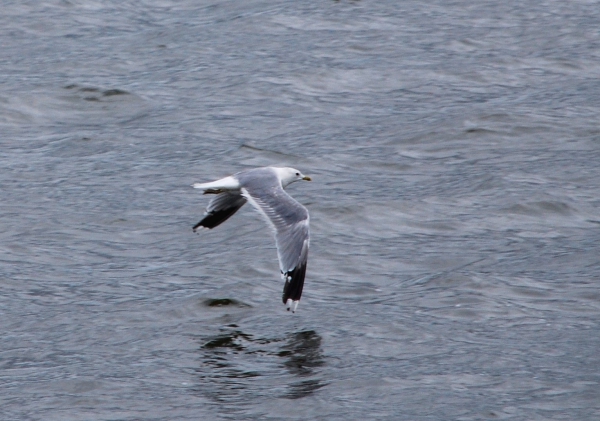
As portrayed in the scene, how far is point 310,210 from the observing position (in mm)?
12789

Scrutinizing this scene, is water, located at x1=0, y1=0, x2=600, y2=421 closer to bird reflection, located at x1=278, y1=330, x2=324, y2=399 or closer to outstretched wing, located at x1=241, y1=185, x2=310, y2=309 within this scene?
bird reflection, located at x1=278, y1=330, x2=324, y2=399

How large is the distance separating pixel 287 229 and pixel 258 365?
48.4 inches

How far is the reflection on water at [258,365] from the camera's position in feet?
27.5

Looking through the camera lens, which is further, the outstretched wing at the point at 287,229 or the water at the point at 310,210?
the outstretched wing at the point at 287,229

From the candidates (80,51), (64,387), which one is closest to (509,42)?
(80,51)

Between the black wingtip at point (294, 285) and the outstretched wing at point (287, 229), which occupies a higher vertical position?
the outstretched wing at point (287, 229)

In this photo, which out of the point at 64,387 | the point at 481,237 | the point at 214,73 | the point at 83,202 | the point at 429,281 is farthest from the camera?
the point at 214,73

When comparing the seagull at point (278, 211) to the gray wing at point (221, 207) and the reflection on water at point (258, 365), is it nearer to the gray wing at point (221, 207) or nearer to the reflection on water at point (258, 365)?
the gray wing at point (221, 207)

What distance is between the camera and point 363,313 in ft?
32.9

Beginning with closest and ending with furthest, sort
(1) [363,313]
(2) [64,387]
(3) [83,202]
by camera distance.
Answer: (2) [64,387] → (1) [363,313] → (3) [83,202]

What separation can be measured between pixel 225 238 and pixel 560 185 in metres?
4.03

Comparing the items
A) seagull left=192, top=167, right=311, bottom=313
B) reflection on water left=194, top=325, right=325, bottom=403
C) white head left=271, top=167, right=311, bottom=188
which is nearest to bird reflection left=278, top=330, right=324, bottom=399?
reflection on water left=194, top=325, right=325, bottom=403

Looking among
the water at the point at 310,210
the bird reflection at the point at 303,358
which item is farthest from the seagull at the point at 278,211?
the water at the point at 310,210

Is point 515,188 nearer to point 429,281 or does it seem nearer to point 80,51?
point 429,281
